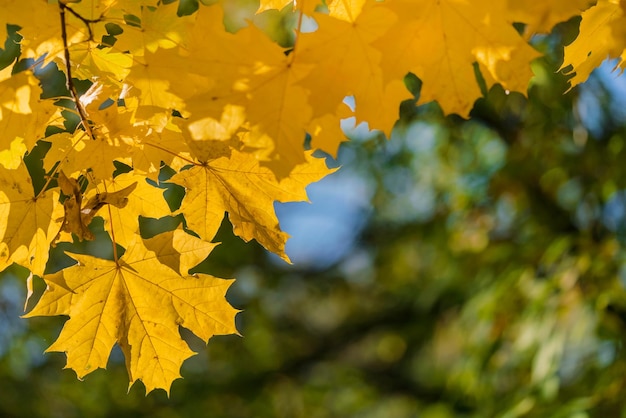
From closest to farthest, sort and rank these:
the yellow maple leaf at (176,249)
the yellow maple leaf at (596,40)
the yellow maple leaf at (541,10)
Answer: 1. the yellow maple leaf at (541,10)
2. the yellow maple leaf at (596,40)
3. the yellow maple leaf at (176,249)

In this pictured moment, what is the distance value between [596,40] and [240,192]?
50 cm

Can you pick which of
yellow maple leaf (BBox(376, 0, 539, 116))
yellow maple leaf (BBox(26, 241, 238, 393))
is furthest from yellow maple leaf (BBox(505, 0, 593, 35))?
yellow maple leaf (BBox(26, 241, 238, 393))

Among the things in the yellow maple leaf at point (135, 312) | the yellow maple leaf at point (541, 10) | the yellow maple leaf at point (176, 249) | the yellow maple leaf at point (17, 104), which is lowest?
the yellow maple leaf at point (135, 312)

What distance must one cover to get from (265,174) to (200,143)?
0.27 metres

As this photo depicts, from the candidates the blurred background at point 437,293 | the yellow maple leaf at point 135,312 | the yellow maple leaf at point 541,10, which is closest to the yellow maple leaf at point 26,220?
the yellow maple leaf at point 135,312

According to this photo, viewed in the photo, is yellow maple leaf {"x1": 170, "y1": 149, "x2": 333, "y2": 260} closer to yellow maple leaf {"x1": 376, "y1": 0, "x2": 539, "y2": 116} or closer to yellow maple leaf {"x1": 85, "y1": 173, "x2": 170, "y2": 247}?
yellow maple leaf {"x1": 85, "y1": 173, "x2": 170, "y2": 247}

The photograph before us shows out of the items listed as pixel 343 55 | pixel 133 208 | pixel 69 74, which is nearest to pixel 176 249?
pixel 133 208

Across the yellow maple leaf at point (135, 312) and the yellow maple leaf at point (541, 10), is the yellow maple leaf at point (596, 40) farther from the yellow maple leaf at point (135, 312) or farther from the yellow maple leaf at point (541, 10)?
the yellow maple leaf at point (135, 312)

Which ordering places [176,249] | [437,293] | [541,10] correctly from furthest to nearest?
[437,293] < [176,249] < [541,10]

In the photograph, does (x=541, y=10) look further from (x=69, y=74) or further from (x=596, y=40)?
(x=69, y=74)

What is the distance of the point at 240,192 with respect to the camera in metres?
1.05

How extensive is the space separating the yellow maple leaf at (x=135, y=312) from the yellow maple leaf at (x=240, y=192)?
0.11m

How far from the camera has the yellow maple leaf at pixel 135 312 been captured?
3.66 feet

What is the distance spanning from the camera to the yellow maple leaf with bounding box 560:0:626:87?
926mm
